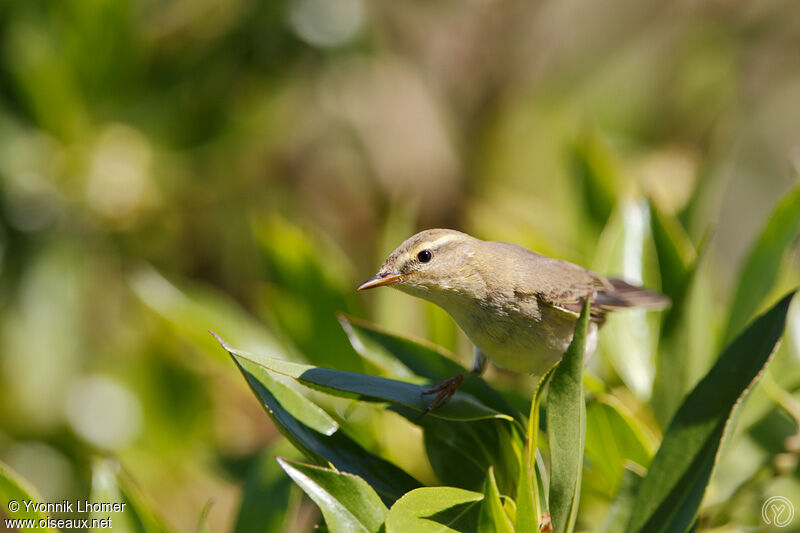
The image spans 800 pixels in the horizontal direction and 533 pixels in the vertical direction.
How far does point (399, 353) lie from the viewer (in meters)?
1.69

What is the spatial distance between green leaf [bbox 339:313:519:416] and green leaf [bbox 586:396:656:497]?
0.28 metres

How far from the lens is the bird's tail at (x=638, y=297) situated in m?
1.78

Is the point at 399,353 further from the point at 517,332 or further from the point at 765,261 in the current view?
the point at 765,261

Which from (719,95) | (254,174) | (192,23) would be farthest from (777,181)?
(192,23)

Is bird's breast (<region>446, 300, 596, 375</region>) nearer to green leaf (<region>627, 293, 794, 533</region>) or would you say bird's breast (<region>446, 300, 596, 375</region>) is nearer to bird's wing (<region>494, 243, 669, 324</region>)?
bird's wing (<region>494, 243, 669, 324</region>)

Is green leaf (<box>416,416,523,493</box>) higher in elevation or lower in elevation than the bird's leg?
lower

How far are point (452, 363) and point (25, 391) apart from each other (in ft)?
7.33

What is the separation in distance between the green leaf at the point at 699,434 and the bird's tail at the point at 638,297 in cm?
49

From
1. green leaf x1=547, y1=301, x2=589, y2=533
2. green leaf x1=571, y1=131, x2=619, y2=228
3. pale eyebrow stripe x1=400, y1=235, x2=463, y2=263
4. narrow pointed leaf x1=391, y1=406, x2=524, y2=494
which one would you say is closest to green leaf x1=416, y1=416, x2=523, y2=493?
narrow pointed leaf x1=391, y1=406, x2=524, y2=494

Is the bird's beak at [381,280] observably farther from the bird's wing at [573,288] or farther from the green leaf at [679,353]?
the green leaf at [679,353]

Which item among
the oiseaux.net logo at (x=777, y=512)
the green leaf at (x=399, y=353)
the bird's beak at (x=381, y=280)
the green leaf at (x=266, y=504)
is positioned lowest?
the green leaf at (x=266, y=504)

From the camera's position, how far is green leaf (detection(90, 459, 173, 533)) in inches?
58.5

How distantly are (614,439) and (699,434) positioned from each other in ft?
1.08

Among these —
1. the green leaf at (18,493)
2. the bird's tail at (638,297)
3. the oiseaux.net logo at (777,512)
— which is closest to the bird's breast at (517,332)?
the bird's tail at (638,297)
